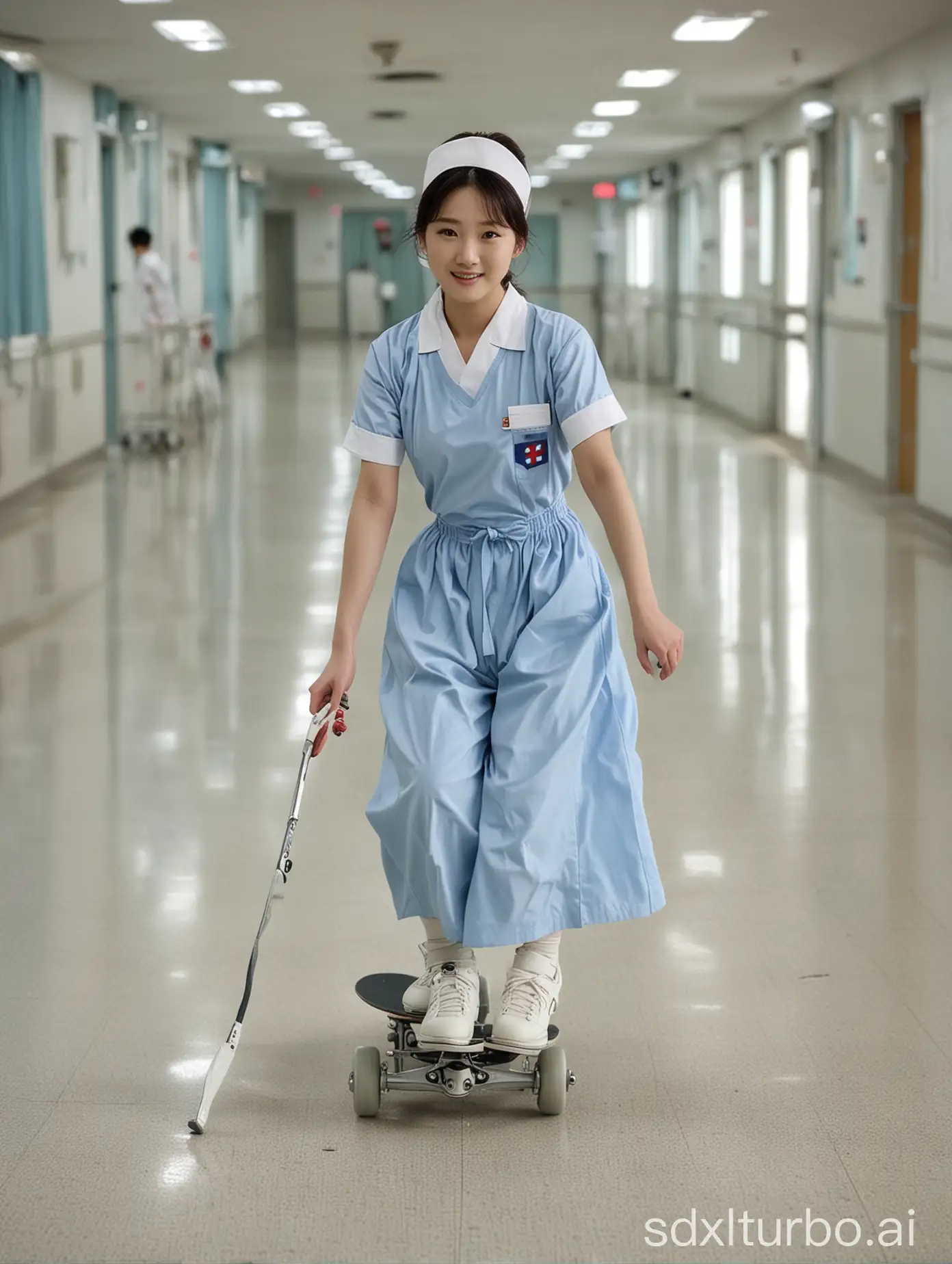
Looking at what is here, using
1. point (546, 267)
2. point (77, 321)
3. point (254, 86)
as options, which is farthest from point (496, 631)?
point (546, 267)

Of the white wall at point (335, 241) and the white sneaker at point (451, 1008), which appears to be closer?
the white sneaker at point (451, 1008)

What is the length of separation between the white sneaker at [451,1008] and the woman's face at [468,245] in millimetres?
933

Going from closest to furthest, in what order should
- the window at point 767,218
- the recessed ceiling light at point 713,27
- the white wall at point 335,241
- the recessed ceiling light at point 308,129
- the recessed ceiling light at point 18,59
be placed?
the recessed ceiling light at point 713,27, the recessed ceiling light at point 18,59, the window at point 767,218, the recessed ceiling light at point 308,129, the white wall at point 335,241

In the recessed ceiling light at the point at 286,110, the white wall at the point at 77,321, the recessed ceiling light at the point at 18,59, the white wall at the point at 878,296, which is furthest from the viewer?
the recessed ceiling light at the point at 286,110

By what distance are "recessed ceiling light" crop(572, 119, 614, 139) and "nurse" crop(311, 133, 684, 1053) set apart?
505 inches

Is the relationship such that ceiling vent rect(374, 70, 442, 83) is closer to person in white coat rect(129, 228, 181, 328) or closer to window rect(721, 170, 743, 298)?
person in white coat rect(129, 228, 181, 328)

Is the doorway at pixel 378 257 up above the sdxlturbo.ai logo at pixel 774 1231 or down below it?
above

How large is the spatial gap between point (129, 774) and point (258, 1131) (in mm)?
1997

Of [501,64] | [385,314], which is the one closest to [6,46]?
[501,64]

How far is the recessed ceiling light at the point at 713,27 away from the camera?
845 centimetres

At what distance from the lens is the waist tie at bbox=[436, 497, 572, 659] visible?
7.75 ft

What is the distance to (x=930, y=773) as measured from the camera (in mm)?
4195

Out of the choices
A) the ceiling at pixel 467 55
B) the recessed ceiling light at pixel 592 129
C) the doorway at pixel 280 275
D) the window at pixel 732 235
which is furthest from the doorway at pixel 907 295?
the doorway at pixel 280 275

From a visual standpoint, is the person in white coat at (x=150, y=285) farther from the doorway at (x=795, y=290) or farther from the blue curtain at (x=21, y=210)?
the doorway at (x=795, y=290)
